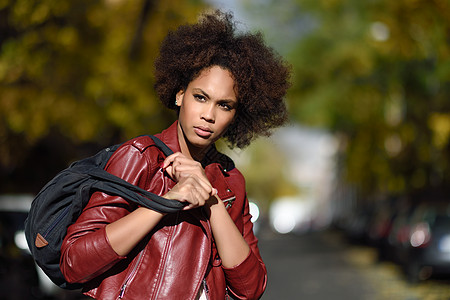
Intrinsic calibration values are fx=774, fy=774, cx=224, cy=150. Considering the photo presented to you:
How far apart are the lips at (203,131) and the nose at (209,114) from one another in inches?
1.2

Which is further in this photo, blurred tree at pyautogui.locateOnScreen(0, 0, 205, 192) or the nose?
blurred tree at pyautogui.locateOnScreen(0, 0, 205, 192)

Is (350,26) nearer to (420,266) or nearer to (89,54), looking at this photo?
(420,266)

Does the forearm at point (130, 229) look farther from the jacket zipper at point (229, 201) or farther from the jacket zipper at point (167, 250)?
the jacket zipper at point (229, 201)

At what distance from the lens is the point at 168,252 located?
2.51 m

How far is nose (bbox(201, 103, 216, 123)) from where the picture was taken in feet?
8.82

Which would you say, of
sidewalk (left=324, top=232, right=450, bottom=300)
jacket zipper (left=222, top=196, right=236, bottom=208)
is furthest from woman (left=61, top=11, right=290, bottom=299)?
sidewalk (left=324, top=232, right=450, bottom=300)

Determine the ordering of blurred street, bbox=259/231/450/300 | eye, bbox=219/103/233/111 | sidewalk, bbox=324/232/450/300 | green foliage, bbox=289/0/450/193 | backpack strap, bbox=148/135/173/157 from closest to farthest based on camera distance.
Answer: backpack strap, bbox=148/135/173/157, eye, bbox=219/103/233/111, blurred street, bbox=259/231/450/300, sidewalk, bbox=324/232/450/300, green foliage, bbox=289/0/450/193

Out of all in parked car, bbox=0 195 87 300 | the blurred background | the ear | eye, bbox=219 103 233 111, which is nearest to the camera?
eye, bbox=219 103 233 111

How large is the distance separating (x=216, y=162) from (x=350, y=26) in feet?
77.1

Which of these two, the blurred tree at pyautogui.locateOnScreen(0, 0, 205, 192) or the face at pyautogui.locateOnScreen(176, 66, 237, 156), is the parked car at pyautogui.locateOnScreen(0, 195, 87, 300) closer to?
the blurred tree at pyautogui.locateOnScreen(0, 0, 205, 192)

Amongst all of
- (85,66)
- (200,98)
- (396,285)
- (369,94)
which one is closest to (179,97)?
(200,98)

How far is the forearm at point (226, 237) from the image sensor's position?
8.44 ft

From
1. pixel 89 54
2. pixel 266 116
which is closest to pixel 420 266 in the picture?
pixel 89 54

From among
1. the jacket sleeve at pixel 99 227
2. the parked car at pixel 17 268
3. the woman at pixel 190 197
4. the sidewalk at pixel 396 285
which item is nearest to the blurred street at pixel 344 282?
the sidewalk at pixel 396 285
